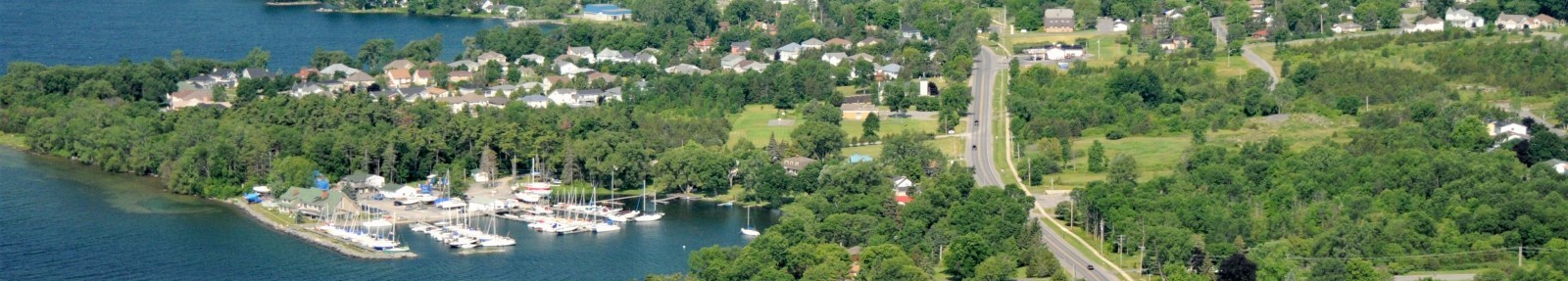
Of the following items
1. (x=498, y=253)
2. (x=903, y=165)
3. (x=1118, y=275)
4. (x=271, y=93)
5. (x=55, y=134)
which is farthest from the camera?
(x=271, y=93)

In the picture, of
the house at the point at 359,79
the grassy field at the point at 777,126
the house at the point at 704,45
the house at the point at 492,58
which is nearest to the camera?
the grassy field at the point at 777,126

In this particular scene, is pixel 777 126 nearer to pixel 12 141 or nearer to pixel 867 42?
pixel 867 42

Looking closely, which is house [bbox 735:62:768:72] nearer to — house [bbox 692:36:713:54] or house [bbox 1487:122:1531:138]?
house [bbox 692:36:713:54]

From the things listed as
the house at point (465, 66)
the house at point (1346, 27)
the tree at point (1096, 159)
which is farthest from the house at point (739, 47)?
the tree at point (1096, 159)

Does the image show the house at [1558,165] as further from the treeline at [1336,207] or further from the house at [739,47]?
the house at [739,47]

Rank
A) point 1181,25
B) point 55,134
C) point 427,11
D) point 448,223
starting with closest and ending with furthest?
1. point 448,223
2. point 55,134
3. point 1181,25
4. point 427,11

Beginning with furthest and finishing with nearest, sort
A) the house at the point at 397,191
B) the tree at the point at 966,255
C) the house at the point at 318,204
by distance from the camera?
the house at the point at 397,191 → the house at the point at 318,204 → the tree at the point at 966,255

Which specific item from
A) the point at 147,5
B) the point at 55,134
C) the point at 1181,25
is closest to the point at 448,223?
the point at 55,134

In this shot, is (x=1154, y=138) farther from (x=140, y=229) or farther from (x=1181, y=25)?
(x=140, y=229)
